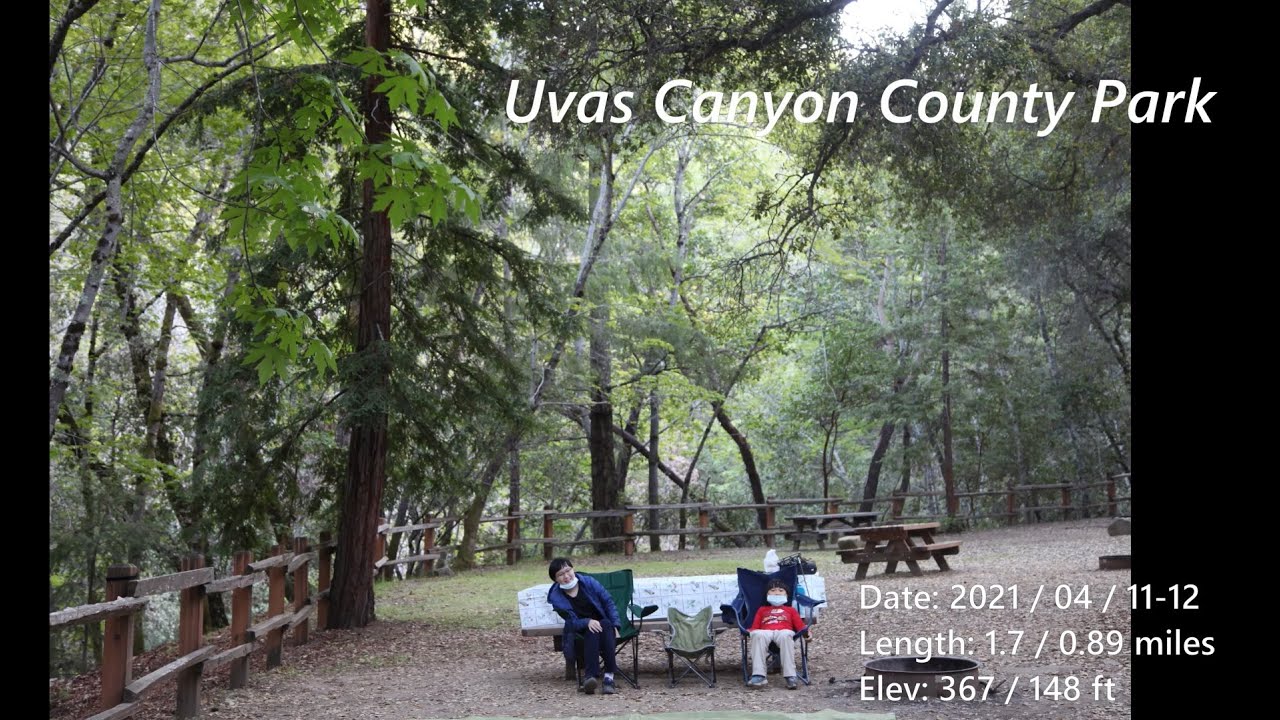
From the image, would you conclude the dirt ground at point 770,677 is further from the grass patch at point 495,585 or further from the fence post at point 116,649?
the fence post at point 116,649

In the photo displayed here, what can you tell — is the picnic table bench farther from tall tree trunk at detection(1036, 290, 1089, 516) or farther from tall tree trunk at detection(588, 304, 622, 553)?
tall tree trunk at detection(1036, 290, 1089, 516)

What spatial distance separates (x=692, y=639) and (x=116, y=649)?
3.37 m

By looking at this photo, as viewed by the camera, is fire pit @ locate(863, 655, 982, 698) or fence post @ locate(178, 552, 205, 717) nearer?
fire pit @ locate(863, 655, 982, 698)

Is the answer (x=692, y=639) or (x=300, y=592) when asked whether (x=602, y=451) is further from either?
Answer: (x=692, y=639)

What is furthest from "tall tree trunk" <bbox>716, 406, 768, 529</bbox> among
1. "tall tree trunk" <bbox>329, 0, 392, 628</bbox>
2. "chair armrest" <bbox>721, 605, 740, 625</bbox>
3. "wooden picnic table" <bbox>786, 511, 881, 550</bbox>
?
"chair armrest" <bbox>721, 605, 740, 625</bbox>

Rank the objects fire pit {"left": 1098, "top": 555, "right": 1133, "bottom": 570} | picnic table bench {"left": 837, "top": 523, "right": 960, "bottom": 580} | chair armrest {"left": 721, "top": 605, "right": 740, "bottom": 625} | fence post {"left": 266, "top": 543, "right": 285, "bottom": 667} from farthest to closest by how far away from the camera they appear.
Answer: picnic table bench {"left": 837, "top": 523, "right": 960, "bottom": 580} → fire pit {"left": 1098, "top": 555, "right": 1133, "bottom": 570} → fence post {"left": 266, "top": 543, "right": 285, "bottom": 667} → chair armrest {"left": 721, "top": 605, "right": 740, "bottom": 625}

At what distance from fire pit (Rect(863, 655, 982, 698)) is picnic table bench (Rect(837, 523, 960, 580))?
21.2 ft

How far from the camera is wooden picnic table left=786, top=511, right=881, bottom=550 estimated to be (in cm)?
1739

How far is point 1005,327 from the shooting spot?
73.0 ft

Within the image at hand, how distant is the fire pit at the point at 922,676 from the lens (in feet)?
20.1

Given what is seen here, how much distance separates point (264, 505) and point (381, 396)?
1944 millimetres

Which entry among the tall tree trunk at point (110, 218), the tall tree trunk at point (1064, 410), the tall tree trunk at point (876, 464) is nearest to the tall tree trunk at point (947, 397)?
the tall tree trunk at point (876, 464)
